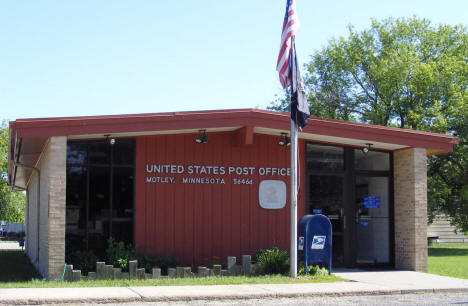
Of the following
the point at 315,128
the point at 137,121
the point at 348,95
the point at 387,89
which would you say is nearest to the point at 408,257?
the point at 315,128

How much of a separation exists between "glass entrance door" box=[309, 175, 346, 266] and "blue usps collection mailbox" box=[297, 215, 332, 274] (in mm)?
2107

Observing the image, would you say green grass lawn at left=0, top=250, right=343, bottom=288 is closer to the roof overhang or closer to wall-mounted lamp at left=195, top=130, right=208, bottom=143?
the roof overhang

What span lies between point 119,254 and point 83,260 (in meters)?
0.75

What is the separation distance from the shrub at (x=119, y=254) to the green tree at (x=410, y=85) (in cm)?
1808

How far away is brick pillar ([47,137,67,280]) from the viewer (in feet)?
37.6

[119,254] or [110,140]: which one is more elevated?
[110,140]

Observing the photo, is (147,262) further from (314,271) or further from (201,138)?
(314,271)

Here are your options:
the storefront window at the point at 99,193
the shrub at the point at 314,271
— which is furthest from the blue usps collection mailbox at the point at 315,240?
the storefront window at the point at 99,193

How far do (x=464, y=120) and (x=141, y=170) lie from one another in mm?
19552

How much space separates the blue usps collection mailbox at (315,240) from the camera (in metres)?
12.4

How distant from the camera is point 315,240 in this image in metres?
12.5

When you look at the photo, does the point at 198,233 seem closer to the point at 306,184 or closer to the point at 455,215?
the point at 306,184

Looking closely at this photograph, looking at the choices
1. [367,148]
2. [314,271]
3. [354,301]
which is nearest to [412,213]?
[367,148]

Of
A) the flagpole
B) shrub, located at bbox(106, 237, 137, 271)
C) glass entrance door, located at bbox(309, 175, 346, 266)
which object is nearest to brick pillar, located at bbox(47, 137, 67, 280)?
shrub, located at bbox(106, 237, 137, 271)
